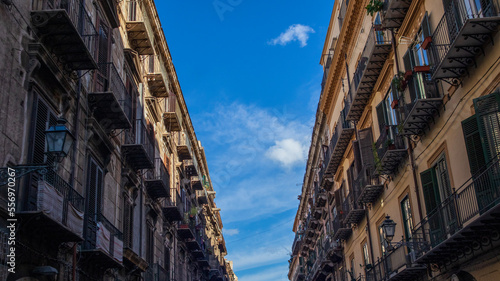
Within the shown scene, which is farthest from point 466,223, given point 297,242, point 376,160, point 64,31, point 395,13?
point 297,242

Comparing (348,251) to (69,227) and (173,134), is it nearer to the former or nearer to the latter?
(173,134)

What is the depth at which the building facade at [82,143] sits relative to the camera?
10.1m

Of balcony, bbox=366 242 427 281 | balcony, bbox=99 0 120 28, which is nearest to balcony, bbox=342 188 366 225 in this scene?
balcony, bbox=366 242 427 281

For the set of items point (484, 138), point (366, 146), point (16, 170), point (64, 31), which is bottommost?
point (16, 170)

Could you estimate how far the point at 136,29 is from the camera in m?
20.6

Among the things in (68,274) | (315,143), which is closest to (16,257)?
(68,274)

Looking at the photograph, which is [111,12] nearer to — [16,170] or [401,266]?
[16,170]

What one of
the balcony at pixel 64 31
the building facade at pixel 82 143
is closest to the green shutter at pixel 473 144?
the building facade at pixel 82 143

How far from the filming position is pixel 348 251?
29609mm

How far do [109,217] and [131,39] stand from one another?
775cm

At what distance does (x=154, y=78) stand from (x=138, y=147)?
21.2 feet

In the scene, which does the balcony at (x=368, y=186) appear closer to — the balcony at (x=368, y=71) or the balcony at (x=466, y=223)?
the balcony at (x=368, y=71)

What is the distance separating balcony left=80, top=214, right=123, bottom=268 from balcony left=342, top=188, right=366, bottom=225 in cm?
1237

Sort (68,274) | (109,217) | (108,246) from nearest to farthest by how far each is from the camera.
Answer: (68,274) → (108,246) → (109,217)
